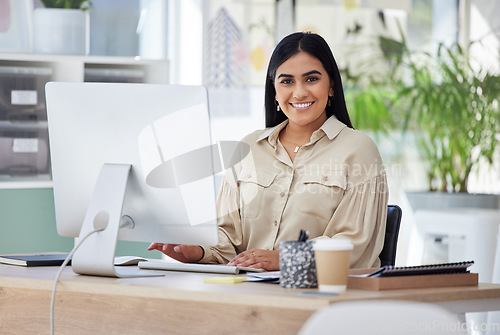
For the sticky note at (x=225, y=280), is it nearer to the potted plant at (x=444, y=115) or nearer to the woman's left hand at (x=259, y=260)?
the woman's left hand at (x=259, y=260)

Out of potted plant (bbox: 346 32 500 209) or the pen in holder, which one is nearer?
the pen in holder

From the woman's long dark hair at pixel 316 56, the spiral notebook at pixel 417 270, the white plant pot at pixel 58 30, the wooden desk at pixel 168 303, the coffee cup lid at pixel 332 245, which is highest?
the white plant pot at pixel 58 30

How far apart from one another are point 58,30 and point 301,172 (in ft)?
5.73

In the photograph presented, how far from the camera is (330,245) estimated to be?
1.47m

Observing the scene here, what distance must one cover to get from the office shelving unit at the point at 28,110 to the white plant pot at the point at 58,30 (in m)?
0.08

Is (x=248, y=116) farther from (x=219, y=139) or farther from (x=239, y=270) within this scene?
(x=239, y=270)

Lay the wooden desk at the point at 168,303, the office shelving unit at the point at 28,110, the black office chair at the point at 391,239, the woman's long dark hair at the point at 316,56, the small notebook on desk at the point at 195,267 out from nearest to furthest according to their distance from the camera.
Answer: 1. the wooden desk at the point at 168,303
2. the small notebook on desk at the point at 195,267
3. the black office chair at the point at 391,239
4. the woman's long dark hair at the point at 316,56
5. the office shelving unit at the point at 28,110

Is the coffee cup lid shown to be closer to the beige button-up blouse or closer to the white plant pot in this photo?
the beige button-up blouse

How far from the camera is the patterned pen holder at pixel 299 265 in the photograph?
4.99 feet

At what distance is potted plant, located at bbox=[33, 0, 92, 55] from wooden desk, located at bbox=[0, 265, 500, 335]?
1870mm

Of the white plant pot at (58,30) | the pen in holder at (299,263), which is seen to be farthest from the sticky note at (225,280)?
the white plant pot at (58,30)

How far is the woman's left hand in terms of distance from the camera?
1.93 metres

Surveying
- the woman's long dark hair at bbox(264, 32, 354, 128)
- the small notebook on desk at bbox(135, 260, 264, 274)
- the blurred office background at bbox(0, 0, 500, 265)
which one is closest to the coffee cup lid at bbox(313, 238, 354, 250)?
the small notebook on desk at bbox(135, 260, 264, 274)

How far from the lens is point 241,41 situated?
4176mm
